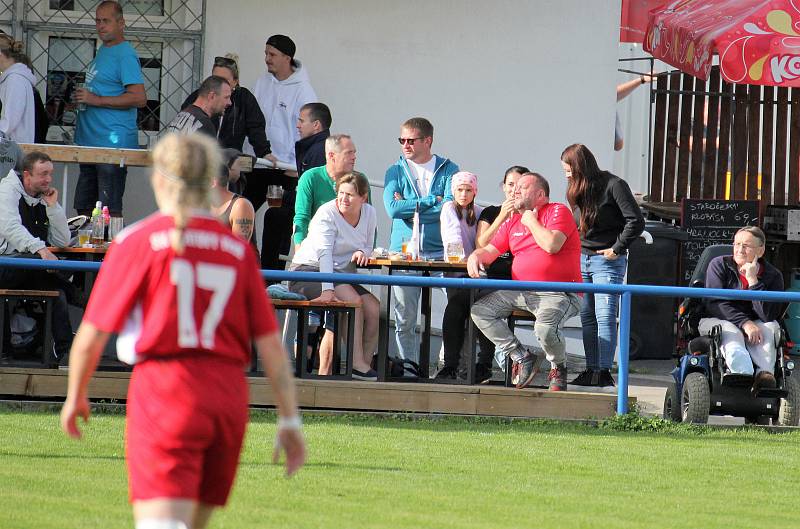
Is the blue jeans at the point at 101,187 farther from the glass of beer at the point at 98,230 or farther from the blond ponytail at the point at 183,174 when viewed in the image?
the blond ponytail at the point at 183,174

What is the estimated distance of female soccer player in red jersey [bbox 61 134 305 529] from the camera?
3812 mm

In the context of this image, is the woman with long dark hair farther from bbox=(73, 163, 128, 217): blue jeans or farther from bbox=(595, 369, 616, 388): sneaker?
bbox=(73, 163, 128, 217): blue jeans

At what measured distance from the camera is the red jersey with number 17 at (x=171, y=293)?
3867 mm

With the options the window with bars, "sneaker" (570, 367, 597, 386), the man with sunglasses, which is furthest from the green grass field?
the window with bars

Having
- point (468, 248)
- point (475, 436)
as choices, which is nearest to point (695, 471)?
point (475, 436)

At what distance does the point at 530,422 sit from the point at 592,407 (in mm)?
438

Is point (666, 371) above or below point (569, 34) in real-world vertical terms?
below

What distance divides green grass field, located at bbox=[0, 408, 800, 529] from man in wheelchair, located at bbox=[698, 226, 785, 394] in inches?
18.4

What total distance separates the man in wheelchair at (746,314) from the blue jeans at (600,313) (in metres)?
0.90

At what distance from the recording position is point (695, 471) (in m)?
7.70

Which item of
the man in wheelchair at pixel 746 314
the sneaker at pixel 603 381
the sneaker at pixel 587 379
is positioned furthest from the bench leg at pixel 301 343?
the man in wheelchair at pixel 746 314

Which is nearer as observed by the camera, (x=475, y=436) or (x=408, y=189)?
(x=475, y=436)

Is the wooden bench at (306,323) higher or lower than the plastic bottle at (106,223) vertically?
lower

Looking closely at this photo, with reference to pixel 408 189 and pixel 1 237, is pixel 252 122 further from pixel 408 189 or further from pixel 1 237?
pixel 1 237
